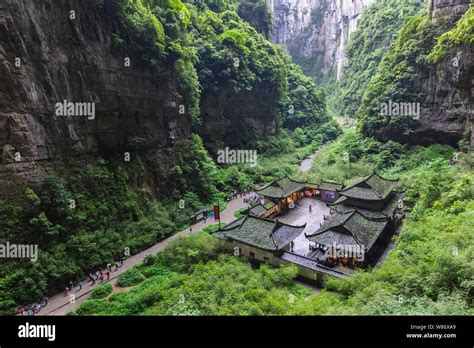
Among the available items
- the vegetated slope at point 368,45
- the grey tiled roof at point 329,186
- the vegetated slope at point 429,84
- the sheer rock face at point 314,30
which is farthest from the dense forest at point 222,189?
the sheer rock face at point 314,30

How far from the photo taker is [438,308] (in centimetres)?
904

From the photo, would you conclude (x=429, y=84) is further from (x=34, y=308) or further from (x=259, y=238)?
(x=34, y=308)

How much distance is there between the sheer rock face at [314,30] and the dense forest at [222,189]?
55957 mm

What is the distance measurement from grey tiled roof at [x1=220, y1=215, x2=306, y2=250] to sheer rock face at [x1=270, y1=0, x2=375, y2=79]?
9188 centimetres

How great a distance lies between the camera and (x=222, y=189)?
39.3m

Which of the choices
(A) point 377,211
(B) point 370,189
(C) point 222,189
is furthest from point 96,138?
(A) point 377,211

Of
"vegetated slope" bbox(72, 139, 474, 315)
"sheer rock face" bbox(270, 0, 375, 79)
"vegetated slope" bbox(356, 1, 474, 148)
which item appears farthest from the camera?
"sheer rock face" bbox(270, 0, 375, 79)

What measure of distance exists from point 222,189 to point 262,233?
17536mm

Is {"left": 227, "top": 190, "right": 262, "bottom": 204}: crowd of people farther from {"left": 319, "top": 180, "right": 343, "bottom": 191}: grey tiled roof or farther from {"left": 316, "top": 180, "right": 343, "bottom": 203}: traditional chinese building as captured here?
{"left": 319, "top": 180, "right": 343, "bottom": 191}: grey tiled roof

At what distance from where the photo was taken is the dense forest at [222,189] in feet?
46.8

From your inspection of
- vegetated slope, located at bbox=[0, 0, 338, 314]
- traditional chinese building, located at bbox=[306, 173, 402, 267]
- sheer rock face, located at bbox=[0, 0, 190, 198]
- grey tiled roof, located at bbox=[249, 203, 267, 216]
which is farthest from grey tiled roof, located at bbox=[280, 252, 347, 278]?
sheer rock face, located at bbox=[0, 0, 190, 198]

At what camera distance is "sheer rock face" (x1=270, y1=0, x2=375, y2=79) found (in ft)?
352

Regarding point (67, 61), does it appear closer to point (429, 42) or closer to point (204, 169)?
point (204, 169)
